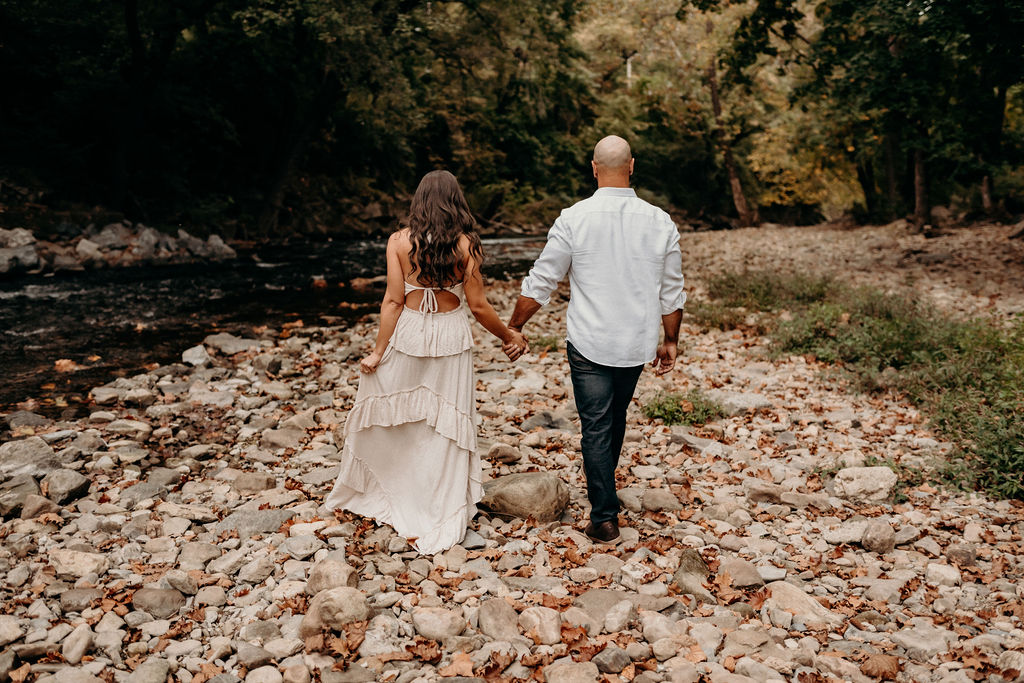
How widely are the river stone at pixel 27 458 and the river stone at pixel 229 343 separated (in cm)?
450

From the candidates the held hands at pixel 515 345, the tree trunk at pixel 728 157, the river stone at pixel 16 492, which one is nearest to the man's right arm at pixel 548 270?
the held hands at pixel 515 345

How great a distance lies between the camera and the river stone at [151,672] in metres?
3.34

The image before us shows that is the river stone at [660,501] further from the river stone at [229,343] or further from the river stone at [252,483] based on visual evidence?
the river stone at [229,343]

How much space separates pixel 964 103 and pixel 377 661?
72.9 ft

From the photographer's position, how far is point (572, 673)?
133 inches

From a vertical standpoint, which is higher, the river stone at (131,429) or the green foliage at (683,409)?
the green foliage at (683,409)

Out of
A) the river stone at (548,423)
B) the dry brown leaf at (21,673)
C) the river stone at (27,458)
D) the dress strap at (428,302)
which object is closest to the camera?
the dry brown leaf at (21,673)

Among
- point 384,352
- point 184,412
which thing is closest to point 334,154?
point 184,412

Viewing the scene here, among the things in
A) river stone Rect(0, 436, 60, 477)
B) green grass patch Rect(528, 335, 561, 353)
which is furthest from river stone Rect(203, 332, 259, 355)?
river stone Rect(0, 436, 60, 477)

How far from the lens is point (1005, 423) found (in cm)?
553


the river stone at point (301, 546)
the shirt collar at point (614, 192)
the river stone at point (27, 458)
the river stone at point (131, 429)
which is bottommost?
the river stone at point (131, 429)

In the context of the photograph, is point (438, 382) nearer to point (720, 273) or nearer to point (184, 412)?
point (184, 412)

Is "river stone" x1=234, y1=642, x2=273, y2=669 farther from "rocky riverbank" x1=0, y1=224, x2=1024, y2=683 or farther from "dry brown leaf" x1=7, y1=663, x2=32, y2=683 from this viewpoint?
"dry brown leaf" x1=7, y1=663, x2=32, y2=683

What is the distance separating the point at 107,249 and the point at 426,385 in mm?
17386
